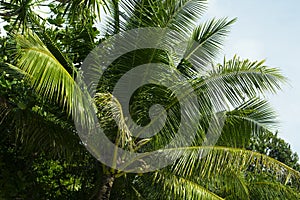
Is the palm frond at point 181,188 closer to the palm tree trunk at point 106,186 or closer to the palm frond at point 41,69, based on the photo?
the palm tree trunk at point 106,186

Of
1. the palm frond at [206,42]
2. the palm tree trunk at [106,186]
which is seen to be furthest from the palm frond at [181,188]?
the palm frond at [206,42]

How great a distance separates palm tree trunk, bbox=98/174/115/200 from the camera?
7.73m

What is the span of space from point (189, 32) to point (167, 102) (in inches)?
46.8

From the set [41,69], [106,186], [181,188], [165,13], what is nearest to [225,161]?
[181,188]

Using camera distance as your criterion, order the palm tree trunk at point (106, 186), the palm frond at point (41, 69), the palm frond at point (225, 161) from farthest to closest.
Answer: the palm tree trunk at point (106, 186) < the palm frond at point (225, 161) < the palm frond at point (41, 69)

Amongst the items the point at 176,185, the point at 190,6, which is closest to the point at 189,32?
the point at 190,6

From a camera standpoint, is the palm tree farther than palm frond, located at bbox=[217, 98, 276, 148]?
No

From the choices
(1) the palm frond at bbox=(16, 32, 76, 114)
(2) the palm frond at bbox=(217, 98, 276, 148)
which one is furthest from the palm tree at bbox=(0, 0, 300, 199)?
(1) the palm frond at bbox=(16, 32, 76, 114)

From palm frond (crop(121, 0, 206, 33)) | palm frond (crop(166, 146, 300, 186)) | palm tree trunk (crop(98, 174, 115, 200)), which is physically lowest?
palm tree trunk (crop(98, 174, 115, 200))

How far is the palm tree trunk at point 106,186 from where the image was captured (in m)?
7.73

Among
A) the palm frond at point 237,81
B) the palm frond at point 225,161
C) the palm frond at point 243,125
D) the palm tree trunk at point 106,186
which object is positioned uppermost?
the palm frond at point 237,81

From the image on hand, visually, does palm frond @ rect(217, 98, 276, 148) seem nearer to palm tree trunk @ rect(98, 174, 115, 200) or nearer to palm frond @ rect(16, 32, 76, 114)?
palm tree trunk @ rect(98, 174, 115, 200)

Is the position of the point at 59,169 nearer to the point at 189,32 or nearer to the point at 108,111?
the point at 108,111

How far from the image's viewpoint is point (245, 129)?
314 inches
